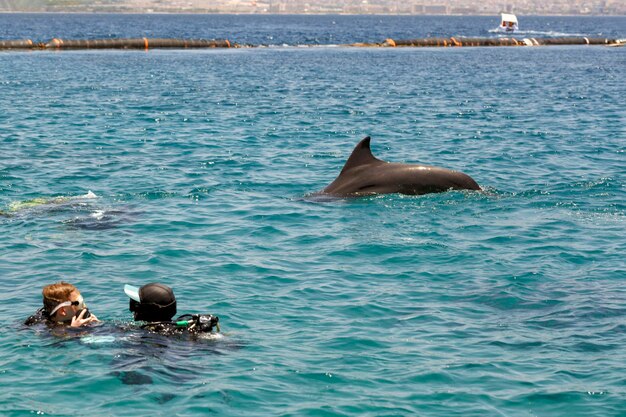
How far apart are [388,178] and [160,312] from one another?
9852 millimetres

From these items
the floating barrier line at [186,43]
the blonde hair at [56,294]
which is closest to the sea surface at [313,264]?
the blonde hair at [56,294]

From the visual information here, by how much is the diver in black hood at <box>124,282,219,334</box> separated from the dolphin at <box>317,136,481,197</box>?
9065 mm

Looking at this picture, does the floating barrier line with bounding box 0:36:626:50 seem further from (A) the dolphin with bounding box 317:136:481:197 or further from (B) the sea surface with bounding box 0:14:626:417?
(A) the dolphin with bounding box 317:136:481:197

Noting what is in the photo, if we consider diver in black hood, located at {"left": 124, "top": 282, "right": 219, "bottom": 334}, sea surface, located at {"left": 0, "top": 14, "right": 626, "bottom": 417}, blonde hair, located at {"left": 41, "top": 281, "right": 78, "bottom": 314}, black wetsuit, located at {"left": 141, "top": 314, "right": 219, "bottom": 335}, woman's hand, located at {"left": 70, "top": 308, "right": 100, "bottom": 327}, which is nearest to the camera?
sea surface, located at {"left": 0, "top": 14, "right": 626, "bottom": 417}

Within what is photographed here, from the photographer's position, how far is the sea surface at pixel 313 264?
34.0ft

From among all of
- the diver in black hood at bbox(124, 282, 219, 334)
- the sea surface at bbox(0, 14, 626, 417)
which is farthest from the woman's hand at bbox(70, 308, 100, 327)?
the diver in black hood at bbox(124, 282, 219, 334)

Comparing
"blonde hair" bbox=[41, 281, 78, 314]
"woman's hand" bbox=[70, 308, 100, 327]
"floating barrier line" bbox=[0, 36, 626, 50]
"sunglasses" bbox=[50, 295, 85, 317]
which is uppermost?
"blonde hair" bbox=[41, 281, 78, 314]

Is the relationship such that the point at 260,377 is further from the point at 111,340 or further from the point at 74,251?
the point at 74,251

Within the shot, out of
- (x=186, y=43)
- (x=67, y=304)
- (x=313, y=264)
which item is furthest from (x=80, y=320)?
(x=186, y=43)

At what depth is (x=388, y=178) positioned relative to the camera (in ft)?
65.3

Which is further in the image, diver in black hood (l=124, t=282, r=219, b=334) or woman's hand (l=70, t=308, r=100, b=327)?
woman's hand (l=70, t=308, r=100, b=327)

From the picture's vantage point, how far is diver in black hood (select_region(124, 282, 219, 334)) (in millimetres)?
10727

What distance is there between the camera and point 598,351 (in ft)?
37.9

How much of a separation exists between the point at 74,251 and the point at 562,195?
10.9 m
